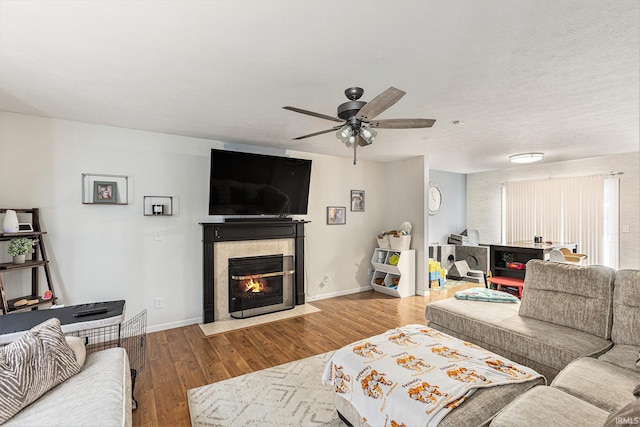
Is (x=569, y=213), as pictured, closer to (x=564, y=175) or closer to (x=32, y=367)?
(x=564, y=175)

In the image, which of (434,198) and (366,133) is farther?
(434,198)

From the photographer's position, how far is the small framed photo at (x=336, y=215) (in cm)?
512

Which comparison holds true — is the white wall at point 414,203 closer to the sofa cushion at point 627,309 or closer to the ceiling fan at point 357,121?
the sofa cushion at point 627,309

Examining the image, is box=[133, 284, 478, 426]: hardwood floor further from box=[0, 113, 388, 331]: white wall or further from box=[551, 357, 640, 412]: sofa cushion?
box=[551, 357, 640, 412]: sofa cushion

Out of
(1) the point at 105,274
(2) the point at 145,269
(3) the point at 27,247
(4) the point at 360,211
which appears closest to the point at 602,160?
(4) the point at 360,211

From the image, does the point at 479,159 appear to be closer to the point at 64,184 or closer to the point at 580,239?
the point at 580,239

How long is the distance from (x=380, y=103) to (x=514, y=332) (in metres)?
2.04

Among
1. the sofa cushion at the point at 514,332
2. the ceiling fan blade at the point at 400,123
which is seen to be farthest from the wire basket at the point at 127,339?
the sofa cushion at the point at 514,332

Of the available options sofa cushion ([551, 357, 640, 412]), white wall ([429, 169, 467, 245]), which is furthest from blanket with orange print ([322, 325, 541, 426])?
white wall ([429, 169, 467, 245])

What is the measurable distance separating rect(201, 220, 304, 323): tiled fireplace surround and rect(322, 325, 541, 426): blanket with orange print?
2.40 meters

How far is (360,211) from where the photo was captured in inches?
216

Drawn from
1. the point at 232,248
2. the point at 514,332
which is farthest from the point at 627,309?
the point at 232,248

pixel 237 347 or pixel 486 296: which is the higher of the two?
pixel 486 296

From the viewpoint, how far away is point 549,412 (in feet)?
4.45
